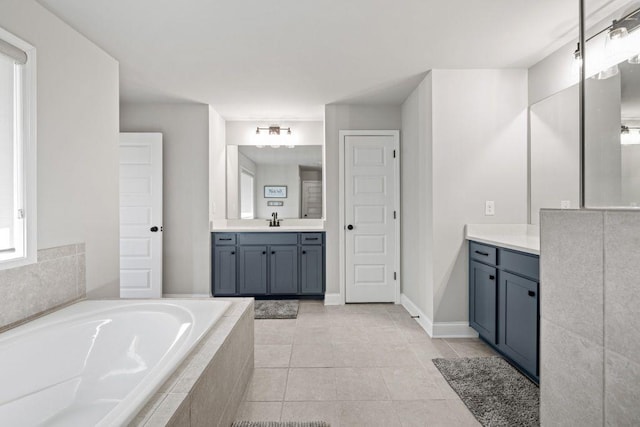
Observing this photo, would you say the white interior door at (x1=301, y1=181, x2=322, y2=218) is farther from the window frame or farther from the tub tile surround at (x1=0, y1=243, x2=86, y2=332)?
the window frame

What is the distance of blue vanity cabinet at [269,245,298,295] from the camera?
4109 mm

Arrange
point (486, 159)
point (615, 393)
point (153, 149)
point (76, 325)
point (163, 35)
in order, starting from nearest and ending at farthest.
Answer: point (615, 393) < point (76, 325) < point (163, 35) < point (486, 159) < point (153, 149)

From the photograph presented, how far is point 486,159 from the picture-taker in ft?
9.70

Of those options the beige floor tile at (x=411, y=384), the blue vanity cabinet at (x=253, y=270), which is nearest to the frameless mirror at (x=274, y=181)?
the blue vanity cabinet at (x=253, y=270)

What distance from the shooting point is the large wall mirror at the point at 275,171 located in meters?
4.56

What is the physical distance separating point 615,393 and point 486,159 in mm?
2315

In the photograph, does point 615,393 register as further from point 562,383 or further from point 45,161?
point 45,161

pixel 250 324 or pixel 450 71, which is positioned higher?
pixel 450 71

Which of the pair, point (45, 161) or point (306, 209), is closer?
point (45, 161)

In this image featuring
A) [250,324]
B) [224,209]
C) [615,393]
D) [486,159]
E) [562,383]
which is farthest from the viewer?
[224,209]

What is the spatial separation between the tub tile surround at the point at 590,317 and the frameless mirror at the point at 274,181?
3.46 meters

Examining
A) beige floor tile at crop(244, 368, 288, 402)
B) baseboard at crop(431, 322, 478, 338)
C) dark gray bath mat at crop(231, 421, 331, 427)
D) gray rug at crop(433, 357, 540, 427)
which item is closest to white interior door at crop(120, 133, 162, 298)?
beige floor tile at crop(244, 368, 288, 402)

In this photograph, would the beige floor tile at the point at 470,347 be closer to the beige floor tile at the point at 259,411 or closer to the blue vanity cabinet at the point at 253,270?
the beige floor tile at the point at 259,411

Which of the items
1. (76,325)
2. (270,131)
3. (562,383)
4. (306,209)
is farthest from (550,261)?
(270,131)
